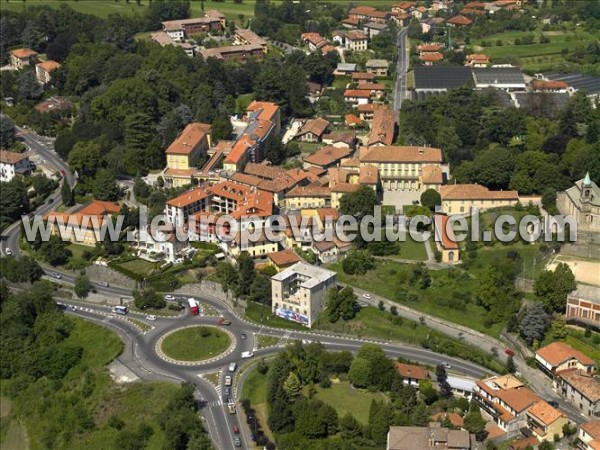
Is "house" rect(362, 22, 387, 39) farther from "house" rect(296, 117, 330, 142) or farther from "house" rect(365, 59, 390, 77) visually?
"house" rect(296, 117, 330, 142)

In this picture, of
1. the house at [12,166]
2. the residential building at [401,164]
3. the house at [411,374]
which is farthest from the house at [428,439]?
the house at [12,166]

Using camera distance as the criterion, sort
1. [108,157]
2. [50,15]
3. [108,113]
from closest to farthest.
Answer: [108,157] < [108,113] < [50,15]

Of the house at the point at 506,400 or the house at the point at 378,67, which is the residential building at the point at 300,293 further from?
the house at the point at 378,67

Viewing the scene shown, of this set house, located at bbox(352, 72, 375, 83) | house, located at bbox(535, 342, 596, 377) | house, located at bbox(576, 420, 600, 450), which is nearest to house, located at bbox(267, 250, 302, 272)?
house, located at bbox(535, 342, 596, 377)

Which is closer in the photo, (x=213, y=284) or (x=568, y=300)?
(x=568, y=300)

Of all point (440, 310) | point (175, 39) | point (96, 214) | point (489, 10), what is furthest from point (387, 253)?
point (489, 10)

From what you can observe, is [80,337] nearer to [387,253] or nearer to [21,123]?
[387,253]

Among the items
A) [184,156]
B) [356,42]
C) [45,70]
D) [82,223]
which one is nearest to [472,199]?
[184,156]
